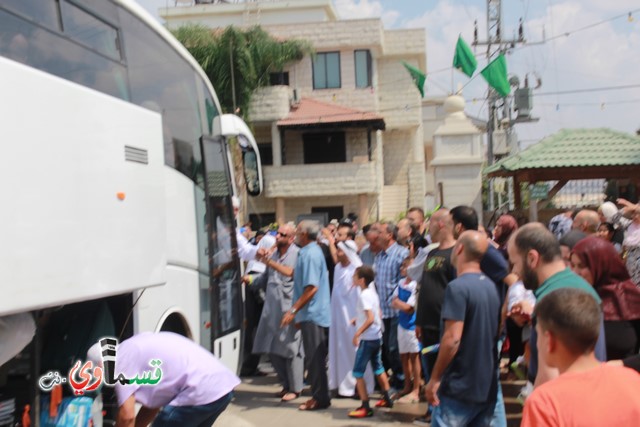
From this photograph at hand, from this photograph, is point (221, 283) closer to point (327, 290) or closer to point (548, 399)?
point (327, 290)

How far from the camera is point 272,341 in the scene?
9.71m

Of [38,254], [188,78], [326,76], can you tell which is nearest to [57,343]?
[38,254]

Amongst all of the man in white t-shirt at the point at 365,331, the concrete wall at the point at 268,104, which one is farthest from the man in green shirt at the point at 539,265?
the concrete wall at the point at 268,104

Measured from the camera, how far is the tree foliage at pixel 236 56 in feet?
107

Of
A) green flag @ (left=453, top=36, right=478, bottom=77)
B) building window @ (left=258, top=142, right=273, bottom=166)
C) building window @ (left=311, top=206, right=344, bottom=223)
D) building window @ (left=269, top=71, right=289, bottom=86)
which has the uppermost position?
building window @ (left=269, top=71, right=289, bottom=86)

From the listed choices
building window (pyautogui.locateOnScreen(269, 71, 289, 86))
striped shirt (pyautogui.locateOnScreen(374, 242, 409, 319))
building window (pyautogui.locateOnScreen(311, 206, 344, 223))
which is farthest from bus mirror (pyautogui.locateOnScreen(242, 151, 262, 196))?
building window (pyautogui.locateOnScreen(269, 71, 289, 86))

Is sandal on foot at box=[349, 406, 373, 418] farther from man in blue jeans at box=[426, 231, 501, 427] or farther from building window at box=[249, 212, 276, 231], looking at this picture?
building window at box=[249, 212, 276, 231]

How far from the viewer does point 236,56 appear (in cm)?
3284

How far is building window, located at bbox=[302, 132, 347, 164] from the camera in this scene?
35.6 meters

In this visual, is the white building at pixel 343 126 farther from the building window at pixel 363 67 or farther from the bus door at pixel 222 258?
the bus door at pixel 222 258

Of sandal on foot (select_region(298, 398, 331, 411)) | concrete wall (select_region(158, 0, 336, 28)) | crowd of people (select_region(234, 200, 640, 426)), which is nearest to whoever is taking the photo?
crowd of people (select_region(234, 200, 640, 426))

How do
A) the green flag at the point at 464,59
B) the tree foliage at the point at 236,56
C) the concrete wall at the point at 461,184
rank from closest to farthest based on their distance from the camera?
the concrete wall at the point at 461,184
the green flag at the point at 464,59
the tree foliage at the point at 236,56

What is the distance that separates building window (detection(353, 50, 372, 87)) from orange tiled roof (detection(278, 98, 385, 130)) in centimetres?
155

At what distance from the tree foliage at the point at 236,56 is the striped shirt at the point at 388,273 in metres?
23.9
